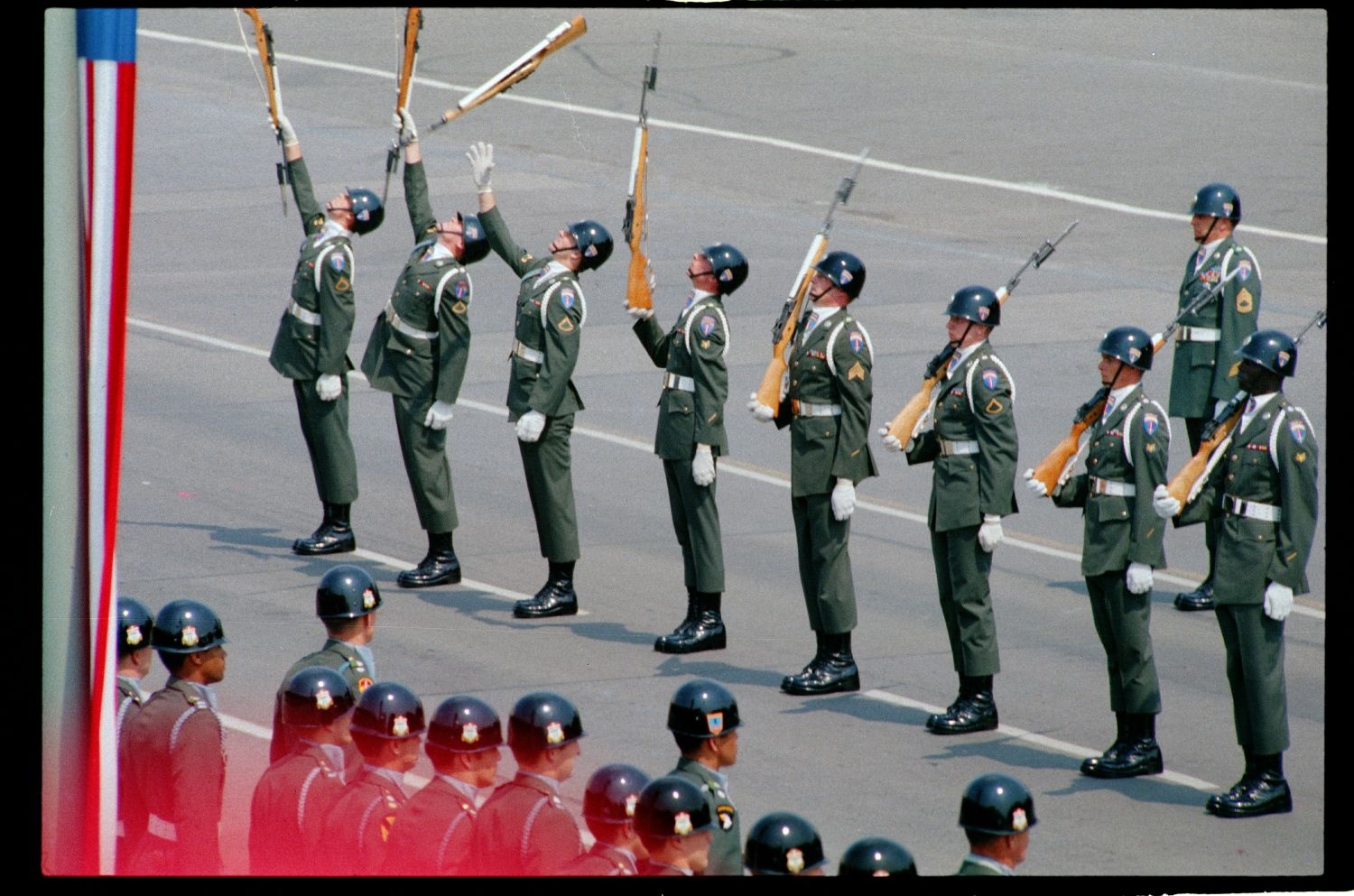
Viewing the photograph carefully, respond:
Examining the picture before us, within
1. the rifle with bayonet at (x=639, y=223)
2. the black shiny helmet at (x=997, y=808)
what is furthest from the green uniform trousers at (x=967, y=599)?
the black shiny helmet at (x=997, y=808)

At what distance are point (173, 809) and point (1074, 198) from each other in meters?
18.5

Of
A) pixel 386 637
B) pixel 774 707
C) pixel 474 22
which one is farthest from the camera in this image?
pixel 474 22

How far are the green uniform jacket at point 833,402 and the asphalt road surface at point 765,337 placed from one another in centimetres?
114

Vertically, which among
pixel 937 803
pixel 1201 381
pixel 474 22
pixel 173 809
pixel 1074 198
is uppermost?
pixel 474 22

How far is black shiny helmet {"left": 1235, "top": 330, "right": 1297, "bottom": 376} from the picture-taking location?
8766 mm

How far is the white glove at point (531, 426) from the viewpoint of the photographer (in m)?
11.5

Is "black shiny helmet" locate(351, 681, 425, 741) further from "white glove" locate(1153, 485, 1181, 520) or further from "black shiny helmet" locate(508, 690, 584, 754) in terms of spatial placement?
"white glove" locate(1153, 485, 1181, 520)

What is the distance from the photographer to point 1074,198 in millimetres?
23469

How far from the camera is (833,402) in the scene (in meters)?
10.5

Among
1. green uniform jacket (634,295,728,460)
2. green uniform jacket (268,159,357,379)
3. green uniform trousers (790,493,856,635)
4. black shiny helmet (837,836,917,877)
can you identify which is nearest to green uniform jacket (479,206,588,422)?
green uniform jacket (634,295,728,460)

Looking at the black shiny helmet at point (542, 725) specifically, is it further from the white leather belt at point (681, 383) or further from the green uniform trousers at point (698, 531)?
the white leather belt at point (681, 383)

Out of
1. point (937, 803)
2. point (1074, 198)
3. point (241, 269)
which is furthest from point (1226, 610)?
point (1074, 198)

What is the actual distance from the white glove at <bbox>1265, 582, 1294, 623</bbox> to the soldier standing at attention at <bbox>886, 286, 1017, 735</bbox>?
1.52 metres

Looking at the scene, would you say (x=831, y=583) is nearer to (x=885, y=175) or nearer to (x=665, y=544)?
(x=665, y=544)
